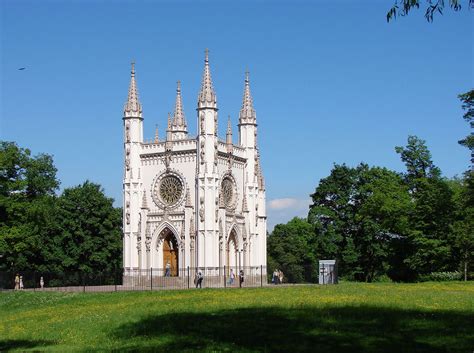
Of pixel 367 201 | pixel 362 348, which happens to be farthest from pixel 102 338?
pixel 367 201

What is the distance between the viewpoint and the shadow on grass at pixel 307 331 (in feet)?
65.0

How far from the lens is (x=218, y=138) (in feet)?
211

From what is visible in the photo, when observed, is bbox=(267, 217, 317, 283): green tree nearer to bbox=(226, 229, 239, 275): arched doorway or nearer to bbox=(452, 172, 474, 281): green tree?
bbox=(226, 229, 239, 275): arched doorway

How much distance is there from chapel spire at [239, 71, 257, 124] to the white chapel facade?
2951 millimetres

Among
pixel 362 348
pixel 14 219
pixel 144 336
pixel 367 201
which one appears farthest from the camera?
pixel 367 201

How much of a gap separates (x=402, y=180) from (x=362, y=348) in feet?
192

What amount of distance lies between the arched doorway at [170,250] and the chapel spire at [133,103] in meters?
10.8

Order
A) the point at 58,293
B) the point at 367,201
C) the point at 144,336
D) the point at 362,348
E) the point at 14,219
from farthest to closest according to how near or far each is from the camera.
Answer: the point at 367,201
the point at 14,219
the point at 58,293
the point at 144,336
the point at 362,348

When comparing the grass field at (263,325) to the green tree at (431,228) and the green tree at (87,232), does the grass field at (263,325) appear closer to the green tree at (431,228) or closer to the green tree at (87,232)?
the green tree at (431,228)

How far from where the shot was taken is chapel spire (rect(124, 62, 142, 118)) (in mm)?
66375

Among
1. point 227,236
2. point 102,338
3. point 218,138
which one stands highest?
point 218,138

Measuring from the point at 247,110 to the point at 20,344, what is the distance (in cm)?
4868

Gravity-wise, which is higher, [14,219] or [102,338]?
[14,219]

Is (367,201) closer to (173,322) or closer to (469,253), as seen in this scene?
(469,253)
